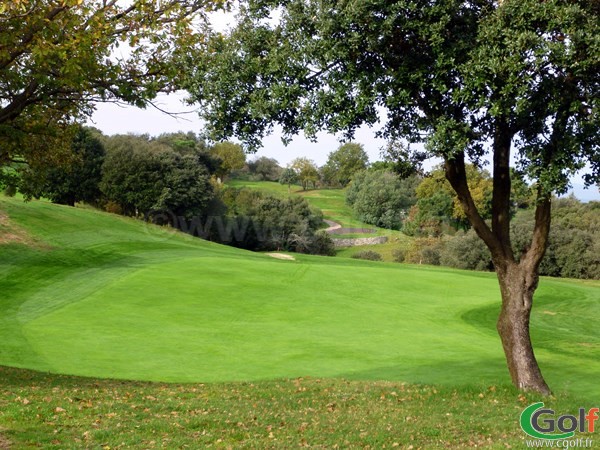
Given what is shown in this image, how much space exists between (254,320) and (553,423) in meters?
14.3

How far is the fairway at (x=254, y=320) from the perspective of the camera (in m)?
18.0

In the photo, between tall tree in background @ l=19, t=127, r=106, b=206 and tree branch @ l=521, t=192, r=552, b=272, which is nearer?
tree branch @ l=521, t=192, r=552, b=272

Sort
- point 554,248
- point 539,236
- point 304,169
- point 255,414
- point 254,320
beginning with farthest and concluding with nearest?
point 304,169, point 554,248, point 254,320, point 539,236, point 255,414

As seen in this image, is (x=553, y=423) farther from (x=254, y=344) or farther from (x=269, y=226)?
(x=269, y=226)

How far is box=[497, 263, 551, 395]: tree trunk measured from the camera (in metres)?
14.4

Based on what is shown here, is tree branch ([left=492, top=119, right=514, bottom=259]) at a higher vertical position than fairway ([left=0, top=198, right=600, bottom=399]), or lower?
higher

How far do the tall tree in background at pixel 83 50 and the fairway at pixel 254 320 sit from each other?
7.46 meters

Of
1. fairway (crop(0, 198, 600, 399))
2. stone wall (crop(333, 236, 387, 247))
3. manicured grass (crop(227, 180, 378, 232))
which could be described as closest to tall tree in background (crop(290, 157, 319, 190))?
manicured grass (crop(227, 180, 378, 232))

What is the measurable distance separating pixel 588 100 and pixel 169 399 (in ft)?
34.3

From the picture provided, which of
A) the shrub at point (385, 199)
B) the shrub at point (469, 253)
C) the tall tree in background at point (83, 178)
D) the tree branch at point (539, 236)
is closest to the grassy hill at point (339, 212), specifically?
the shrub at point (385, 199)

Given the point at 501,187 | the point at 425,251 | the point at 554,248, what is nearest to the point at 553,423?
the point at 501,187

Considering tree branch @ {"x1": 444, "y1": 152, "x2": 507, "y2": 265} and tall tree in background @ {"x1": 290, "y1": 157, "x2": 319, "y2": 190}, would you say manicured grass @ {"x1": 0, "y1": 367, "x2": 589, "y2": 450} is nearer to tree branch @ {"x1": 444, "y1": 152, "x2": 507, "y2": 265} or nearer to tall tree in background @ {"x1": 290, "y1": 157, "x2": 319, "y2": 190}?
tree branch @ {"x1": 444, "y1": 152, "x2": 507, "y2": 265}

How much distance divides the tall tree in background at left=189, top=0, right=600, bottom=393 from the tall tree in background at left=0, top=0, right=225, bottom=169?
89 centimetres

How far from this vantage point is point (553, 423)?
38.3 ft
